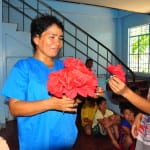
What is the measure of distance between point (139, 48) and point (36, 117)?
812 cm

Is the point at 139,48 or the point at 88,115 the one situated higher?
the point at 139,48

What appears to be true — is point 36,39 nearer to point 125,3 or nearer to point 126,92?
point 126,92

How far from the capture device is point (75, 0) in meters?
5.07

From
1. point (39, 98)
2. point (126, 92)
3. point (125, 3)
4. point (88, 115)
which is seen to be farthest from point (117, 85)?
point (125, 3)

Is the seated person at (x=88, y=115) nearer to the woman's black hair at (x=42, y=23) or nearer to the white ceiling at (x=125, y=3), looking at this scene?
the white ceiling at (x=125, y=3)

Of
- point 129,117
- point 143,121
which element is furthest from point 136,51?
point 143,121

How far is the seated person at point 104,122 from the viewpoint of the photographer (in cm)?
421

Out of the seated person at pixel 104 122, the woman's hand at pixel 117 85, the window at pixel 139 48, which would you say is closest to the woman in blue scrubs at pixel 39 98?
the woman's hand at pixel 117 85

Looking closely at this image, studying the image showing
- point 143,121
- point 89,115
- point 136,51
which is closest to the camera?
point 143,121

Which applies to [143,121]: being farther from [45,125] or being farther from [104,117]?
[104,117]

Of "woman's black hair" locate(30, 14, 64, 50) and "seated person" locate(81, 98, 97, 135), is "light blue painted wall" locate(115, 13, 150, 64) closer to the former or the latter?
"seated person" locate(81, 98, 97, 135)

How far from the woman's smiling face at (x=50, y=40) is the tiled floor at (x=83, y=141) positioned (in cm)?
271

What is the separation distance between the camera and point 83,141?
4.30 meters

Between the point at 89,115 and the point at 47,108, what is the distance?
11.3 feet
